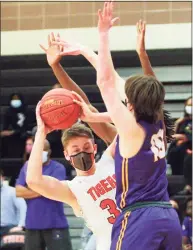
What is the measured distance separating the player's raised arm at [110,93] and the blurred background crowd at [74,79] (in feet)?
17.6

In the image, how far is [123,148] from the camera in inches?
134

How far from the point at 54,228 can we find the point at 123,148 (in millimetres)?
3960

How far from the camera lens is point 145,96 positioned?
3357 millimetres

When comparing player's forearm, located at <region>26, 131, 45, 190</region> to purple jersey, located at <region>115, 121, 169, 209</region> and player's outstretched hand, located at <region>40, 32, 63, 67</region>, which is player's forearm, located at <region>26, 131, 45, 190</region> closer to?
purple jersey, located at <region>115, 121, 169, 209</region>

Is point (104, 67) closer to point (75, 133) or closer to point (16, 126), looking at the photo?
point (75, 133)

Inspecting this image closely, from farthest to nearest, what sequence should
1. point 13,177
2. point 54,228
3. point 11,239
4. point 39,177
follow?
point 13,177 < point 11,239 < point 54,228 < point 39,177

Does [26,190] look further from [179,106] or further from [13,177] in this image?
[179,106]

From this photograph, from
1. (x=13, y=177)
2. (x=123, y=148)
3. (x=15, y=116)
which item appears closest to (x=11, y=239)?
(x=13, y=177)

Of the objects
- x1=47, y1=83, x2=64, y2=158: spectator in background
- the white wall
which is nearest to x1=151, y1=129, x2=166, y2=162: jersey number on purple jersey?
x1=47, y1=83, x2=64, y2=158: spectator in background

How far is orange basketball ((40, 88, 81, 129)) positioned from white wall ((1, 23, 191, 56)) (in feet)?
26.9

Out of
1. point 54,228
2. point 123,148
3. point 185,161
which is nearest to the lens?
point 123,148

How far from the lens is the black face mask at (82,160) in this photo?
13.5ft

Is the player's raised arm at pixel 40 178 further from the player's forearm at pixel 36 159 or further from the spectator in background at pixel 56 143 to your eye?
the spectator in background at pixel 56 143

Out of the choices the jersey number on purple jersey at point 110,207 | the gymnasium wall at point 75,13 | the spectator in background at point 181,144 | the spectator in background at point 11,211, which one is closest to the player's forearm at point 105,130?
the jersey number on purple jersey at point 110,207
